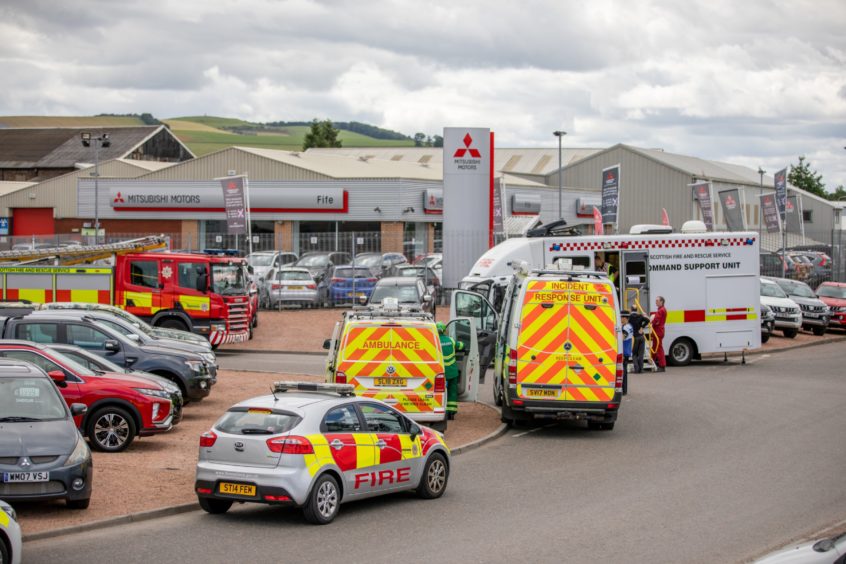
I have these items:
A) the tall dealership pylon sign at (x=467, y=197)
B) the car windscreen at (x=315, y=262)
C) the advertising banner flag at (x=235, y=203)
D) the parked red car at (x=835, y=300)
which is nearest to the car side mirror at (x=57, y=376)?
the tall dealership pylon sign at (x=467, y=197)

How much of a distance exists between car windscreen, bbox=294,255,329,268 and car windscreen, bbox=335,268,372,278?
544 cm

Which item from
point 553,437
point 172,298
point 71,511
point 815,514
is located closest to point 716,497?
point 815,514

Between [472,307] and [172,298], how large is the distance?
29.1 feet

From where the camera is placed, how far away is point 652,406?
22.9 m

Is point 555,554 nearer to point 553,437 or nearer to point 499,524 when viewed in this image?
point 499,524

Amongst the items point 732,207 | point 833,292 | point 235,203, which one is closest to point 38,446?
point 235,203

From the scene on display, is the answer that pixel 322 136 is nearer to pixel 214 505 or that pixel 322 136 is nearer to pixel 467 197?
pixel 467 197

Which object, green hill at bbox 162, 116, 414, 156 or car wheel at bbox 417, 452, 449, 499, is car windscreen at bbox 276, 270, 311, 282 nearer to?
car wheel at bbox 417, 452, 449, 499

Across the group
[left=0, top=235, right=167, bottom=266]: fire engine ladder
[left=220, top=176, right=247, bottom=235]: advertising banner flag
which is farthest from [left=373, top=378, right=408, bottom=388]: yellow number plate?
[left=220, top=176, right=247, bottom=235]: advertising banner flag

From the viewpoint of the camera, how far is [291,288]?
4162 cm

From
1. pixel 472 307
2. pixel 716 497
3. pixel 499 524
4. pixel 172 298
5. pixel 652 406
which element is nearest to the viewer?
pixel 499 524

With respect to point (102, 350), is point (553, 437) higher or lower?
lower

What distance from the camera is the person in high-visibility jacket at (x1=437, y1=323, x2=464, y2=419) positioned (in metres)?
19.2

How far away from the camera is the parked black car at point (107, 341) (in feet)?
67.6
